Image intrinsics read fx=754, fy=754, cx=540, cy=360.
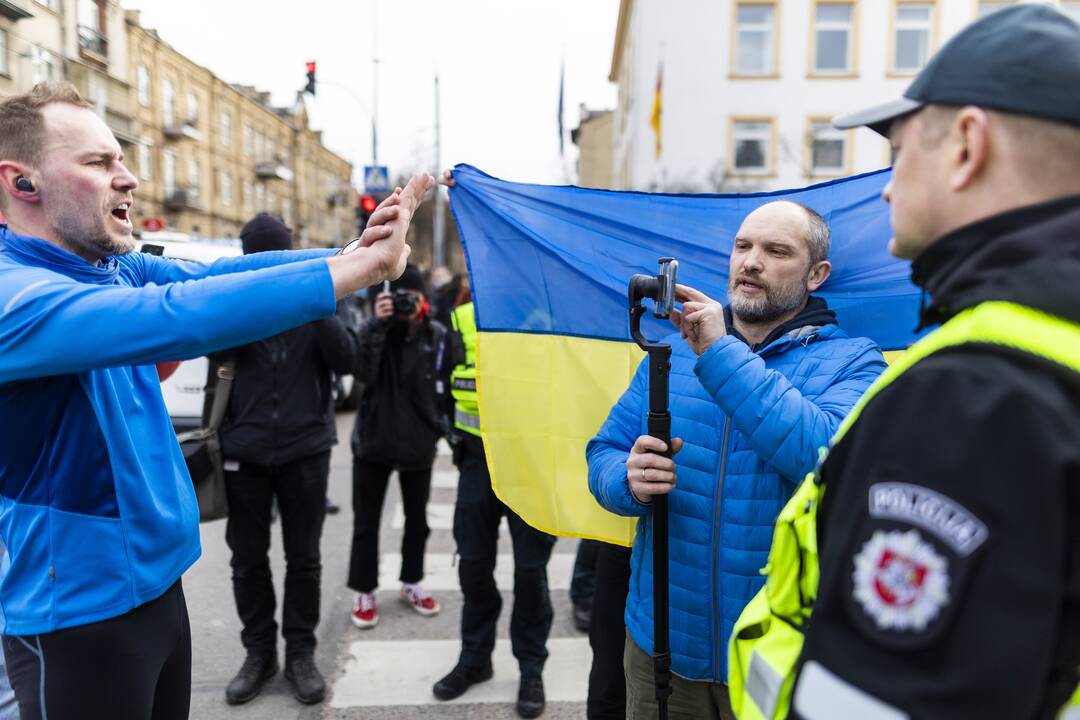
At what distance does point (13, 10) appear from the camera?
9.06 meters

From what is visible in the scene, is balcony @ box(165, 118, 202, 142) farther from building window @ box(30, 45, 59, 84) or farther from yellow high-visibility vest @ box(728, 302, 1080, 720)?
yellow high-visibility vest @ box(728, 302, 1080, 720)

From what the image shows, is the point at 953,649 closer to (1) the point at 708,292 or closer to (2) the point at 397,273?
(2) the point at 397,273

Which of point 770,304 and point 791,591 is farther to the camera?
point 770,304

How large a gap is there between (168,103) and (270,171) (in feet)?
35.4

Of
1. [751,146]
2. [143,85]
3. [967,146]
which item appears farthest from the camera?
[143,85]

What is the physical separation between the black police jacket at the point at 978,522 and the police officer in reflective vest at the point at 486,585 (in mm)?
2790

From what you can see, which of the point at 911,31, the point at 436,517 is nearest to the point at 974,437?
the point at 436,517

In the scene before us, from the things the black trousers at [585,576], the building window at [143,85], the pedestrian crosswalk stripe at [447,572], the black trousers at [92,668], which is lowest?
the pedestrian crosswalk stripe at [447,572]

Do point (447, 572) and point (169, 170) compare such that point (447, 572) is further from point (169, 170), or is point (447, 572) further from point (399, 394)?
point (169, 170)

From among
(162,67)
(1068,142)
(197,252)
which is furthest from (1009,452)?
(162,67)

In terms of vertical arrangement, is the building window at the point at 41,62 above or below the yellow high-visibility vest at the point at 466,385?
above

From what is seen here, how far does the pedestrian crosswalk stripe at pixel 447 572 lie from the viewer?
5.25 m

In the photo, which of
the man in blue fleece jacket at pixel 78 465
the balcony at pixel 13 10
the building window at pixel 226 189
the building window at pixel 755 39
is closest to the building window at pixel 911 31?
the building window at pixel 755 39

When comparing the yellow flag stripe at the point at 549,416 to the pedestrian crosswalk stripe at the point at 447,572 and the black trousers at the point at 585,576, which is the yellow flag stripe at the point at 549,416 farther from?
the pedestrian crosswalk stripe at the point at 447,572
